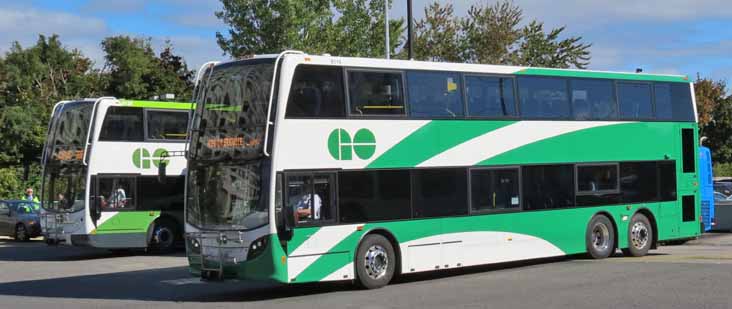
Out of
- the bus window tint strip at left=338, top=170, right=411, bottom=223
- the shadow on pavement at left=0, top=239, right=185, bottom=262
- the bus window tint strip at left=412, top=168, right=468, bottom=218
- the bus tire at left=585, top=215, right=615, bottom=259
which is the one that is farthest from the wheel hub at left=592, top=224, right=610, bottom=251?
the shadow on pavement at left=0, top=239, right=185, bottom=262

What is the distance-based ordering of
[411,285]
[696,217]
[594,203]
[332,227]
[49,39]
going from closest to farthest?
[332,227], [411,285], [594,203], [696,217], [49,39]

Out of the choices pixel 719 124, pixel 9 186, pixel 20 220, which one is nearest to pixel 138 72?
pixel 9 186

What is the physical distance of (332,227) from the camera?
1527 cm

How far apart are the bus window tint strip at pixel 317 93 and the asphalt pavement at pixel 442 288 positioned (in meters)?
2.94

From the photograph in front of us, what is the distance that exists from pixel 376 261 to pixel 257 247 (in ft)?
7.73

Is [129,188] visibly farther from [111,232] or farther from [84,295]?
[84,295]

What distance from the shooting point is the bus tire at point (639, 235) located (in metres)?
20.5

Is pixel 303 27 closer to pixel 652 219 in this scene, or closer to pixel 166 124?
pixel 166 124

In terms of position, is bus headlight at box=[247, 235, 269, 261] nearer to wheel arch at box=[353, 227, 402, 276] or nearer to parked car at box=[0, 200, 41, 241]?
wheel arch at box=[353, 227, 402, 276]

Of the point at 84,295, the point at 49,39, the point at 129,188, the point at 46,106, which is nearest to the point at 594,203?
the point at 84,295

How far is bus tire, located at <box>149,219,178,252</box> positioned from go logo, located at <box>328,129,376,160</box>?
11.3 meters

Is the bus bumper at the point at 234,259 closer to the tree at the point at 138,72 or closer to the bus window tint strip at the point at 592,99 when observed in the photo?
the bus window tint strip at the point at 592,99

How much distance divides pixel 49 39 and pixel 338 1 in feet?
83.0

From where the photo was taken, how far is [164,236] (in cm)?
2567
